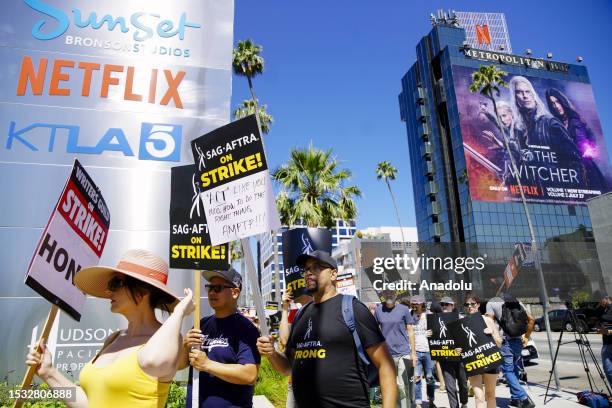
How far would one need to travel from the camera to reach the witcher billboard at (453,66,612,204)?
6462 cm

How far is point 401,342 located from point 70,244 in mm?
6246

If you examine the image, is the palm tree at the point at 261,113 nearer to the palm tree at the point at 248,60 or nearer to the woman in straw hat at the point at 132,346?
the palm tree at the point at 248,60

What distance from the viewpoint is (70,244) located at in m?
2.86

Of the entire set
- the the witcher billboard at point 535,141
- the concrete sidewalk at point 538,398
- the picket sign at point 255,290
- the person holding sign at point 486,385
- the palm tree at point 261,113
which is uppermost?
the the witcher billboard at point 535,141

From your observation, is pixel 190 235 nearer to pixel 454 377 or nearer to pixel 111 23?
pixel 454 377

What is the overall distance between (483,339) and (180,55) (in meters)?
8.50

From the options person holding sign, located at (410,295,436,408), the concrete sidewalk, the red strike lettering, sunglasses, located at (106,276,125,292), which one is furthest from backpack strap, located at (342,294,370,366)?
the concrete sidewalk

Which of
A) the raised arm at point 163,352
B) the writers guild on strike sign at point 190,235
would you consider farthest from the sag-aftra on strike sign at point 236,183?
the raised arm at point 163,352

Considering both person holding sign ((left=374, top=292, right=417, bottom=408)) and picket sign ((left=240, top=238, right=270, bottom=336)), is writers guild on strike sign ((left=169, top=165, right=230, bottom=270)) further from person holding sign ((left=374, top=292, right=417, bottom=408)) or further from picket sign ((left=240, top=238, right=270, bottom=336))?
person holding sign ((left=374, top=292, right=417, bottom=408))

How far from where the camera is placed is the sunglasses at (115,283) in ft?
7.92

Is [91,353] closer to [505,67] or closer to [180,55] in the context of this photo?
[180,55]

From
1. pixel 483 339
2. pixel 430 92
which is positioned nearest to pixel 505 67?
pixel 430 92

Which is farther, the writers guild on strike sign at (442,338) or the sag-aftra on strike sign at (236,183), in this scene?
the writers guild on strike sign at (442,338)
